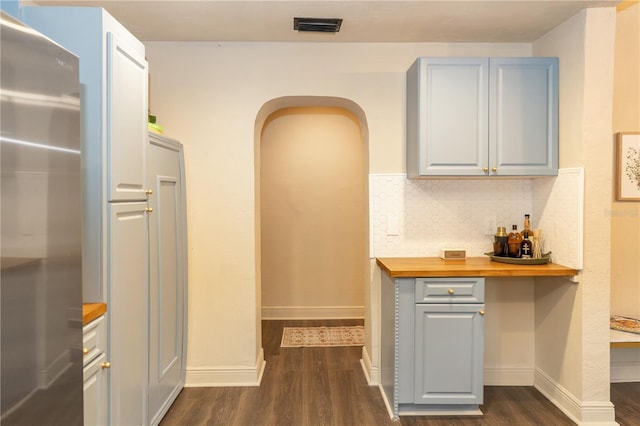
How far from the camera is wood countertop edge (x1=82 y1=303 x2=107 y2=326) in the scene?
1.64 metres

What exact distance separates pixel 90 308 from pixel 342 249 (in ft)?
11.5

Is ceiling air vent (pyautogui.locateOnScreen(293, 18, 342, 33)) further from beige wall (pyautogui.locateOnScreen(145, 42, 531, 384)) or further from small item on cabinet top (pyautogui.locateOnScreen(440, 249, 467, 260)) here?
small item on cabinet top (pyautogui.locateOnScreen(440, 249, 467, 260))

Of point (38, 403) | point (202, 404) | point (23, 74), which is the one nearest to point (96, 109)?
point (23, 74)

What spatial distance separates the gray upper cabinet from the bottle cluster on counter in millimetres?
408

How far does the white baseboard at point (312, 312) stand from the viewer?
16.6 ft

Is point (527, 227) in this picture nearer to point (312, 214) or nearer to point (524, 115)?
point (524, 115)

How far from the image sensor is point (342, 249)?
16.5 feet

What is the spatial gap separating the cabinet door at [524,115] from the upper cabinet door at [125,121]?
2.10 metres

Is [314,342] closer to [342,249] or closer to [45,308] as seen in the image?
[342,249]

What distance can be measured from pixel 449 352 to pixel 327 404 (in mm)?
894

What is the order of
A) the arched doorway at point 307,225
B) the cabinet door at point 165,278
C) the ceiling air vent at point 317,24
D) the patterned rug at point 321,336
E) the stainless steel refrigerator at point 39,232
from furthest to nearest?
the arched doorway at point 307,225 → the patterned rug at point 321,336 → the ceiling air vent at point 317,24 → the cabinet door at point 165,278 → the stainless steel refrigerator at point 39,232

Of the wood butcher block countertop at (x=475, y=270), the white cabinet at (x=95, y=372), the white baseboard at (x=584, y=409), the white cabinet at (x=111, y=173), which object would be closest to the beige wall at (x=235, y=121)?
the wood butcher block countertop at (x=475, y=270)

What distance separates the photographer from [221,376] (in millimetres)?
3223

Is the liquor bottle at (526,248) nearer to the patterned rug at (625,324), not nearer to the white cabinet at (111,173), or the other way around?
the patterned rug at (625,324)
